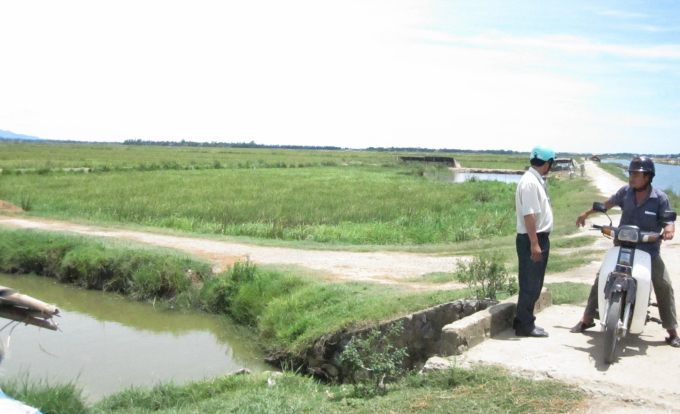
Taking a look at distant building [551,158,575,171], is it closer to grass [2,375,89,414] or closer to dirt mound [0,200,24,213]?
dirt mound [0,200,24,213]

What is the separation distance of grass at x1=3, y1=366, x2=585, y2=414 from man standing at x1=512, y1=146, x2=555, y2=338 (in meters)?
0.97

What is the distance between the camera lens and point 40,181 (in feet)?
86.5

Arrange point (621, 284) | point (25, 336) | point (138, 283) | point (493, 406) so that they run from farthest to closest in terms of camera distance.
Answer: point (138, 283)
point (25, 336)
point (621, 284)
point (493, 406)

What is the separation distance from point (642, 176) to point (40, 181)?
26.4 metres

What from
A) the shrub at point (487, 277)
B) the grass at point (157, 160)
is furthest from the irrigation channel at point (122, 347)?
the grass at point (157, 160)

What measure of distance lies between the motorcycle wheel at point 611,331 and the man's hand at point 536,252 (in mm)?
658

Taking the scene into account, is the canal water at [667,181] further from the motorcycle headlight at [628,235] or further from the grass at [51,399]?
the grass at [51,399]

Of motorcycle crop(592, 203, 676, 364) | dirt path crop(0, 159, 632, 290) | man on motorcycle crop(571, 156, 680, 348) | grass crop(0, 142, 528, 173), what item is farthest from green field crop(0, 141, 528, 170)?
motorcycle crop(592, 203, 676, 364)

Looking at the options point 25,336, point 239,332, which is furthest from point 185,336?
point 25,336

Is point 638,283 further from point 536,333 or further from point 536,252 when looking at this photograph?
point 536,333

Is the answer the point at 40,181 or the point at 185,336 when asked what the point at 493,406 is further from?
the point at 40,181

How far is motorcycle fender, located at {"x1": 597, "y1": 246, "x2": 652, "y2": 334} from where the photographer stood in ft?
15.3

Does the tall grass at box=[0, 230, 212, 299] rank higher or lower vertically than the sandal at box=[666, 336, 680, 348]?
lower

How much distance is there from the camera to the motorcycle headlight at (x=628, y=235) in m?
4.73
